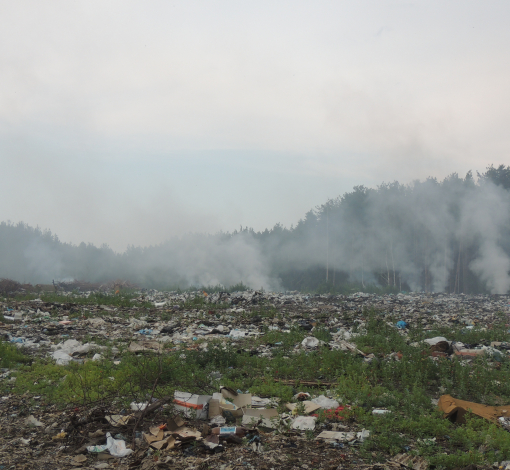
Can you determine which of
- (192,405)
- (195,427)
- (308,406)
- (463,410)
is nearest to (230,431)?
(195,427)

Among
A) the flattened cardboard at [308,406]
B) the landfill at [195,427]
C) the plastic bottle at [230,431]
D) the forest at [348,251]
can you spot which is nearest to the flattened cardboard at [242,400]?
the landfill at [195,427]

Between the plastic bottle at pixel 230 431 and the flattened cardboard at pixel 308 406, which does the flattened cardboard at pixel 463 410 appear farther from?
the plastic bottle at pixel 230 431

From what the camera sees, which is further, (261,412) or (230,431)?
(261,412)

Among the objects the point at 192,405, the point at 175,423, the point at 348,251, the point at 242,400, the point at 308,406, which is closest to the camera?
the point at 175,423

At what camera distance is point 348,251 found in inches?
1170

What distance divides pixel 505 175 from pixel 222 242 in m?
19.2

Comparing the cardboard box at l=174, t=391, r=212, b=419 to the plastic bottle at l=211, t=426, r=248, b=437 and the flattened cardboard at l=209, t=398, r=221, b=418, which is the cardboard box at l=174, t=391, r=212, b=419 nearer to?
the flattened cardboard at l=209, t=398, r=221, b=418

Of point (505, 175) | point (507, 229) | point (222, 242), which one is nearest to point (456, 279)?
point (507, 229)

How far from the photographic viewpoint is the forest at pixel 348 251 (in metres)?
25.8

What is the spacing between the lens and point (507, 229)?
988 inches

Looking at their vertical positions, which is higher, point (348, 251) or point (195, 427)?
point (348, 251)

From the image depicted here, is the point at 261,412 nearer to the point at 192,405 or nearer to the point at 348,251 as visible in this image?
the point at 192,405

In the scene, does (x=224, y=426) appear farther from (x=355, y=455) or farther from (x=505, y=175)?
(x=505, y=175)

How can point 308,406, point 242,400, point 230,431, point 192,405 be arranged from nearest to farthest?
point 230,431, point 192,405, point 308,406, point 242,400
